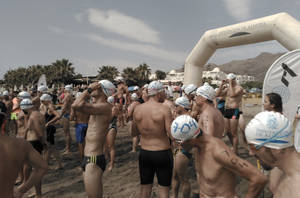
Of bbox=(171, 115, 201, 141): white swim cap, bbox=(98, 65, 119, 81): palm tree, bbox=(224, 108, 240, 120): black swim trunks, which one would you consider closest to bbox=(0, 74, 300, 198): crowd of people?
bbox=(171, 115, 201, 141): white swim cap

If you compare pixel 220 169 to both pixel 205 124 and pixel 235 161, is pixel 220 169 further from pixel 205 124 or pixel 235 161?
pixel 205 124

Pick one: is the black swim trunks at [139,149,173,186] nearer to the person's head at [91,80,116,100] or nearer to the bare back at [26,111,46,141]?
the person's head at [91,80,116,100]

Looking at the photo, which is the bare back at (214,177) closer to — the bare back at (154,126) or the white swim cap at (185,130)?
the white swim cap at (185,130)

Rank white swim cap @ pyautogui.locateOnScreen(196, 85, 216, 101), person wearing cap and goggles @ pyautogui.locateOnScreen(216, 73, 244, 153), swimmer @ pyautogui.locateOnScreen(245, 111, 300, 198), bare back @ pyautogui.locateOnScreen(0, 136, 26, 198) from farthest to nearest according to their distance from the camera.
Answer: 1. person wearing cap and goggles @ pyautogui.locateOnScreen(216, 73, 244, 153)
2. white swim cap @ pyautogui.locateOnScreen(196, 85, 216, 101)
3. bare back @ pyautogui.locateOnScreen(0, 136, 26, 198)
4. swimmer @ pyautogui.locateOnScreen(245, 111, 300, 198)

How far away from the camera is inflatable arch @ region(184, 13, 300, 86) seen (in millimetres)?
7320

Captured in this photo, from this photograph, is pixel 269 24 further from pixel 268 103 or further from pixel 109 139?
pixel 109 139

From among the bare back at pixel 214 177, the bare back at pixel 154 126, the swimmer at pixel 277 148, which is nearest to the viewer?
the swimmer at pixel 277 148

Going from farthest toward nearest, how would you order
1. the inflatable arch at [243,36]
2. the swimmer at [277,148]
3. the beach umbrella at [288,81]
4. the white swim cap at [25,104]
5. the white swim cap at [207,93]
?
the inflatable arch at [243,36] < the white swim cap at [25,104] < the beach umbrella at [288,81] < the white swim cap at [207,93] < the swimmer at [277,148]

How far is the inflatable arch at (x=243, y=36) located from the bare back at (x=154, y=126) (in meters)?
6.62

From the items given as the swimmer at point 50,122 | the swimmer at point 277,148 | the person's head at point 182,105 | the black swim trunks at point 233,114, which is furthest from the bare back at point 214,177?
the black swim trunks at point 233,114

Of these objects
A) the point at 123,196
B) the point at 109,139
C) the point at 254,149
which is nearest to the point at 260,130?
the point at 254,149

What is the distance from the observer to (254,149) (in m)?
1.46

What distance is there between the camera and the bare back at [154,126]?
3.04 m

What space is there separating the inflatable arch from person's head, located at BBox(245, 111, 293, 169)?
23.8 feet
